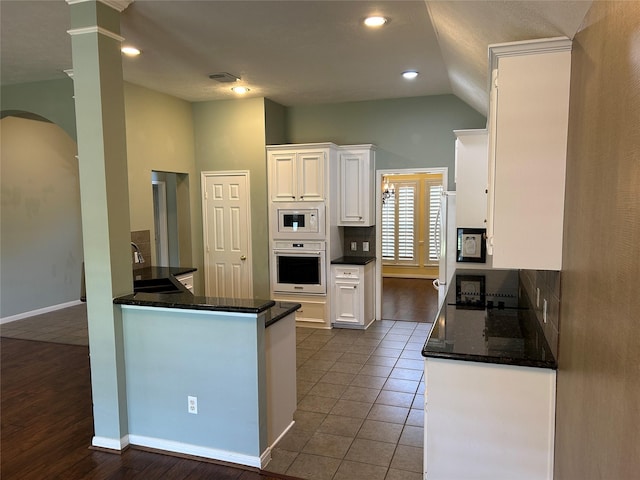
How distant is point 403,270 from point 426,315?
3617mm

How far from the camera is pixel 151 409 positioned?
295cm

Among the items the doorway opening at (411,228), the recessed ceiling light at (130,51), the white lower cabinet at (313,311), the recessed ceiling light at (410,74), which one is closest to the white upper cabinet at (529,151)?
the recessed ceiling light at (410,74)

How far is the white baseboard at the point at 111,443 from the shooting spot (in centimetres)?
293

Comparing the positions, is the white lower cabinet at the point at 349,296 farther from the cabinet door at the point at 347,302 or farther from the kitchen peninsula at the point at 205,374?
the kitchen peninsula at the point at 205,374

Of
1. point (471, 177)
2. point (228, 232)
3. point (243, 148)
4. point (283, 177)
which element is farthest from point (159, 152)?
point (471, 177)

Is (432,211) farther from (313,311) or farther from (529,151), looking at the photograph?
(529,151)

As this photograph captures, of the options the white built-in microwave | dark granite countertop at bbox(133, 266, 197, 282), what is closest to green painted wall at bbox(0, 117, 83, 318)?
dark granite countertop at bbox(133, 266, 197, 282)

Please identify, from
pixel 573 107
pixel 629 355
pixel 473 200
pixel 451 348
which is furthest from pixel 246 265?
pixel 629 355

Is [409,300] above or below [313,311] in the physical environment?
below

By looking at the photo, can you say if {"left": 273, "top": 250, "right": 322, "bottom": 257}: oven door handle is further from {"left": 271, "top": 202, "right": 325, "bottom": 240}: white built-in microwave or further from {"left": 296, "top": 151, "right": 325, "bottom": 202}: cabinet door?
{"left": 296, "top": 151, "right": 325, "bottom": 202}: cabinet door

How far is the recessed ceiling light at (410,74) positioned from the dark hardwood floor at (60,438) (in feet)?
12.5

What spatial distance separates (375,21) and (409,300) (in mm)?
5274

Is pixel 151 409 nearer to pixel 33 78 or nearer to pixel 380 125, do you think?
pixel 33 78

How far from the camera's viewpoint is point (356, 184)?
19.2 feet
